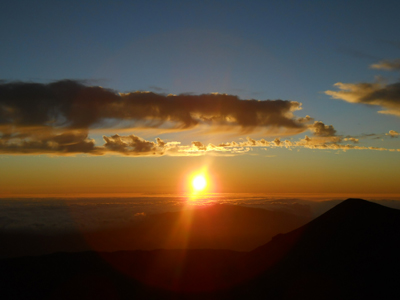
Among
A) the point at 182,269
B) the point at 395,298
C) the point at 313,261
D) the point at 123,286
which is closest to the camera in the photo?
the point at 395,298

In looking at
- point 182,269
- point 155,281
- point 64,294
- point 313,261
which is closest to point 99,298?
point 64,294

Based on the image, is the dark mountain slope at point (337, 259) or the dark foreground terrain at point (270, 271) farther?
the dark foreground terrain at point (270, 271)

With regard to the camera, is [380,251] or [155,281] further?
[155,281]

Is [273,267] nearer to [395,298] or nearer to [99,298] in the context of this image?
[395,298]

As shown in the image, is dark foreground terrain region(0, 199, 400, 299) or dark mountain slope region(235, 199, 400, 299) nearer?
dark mountain slope region(235, 199, 400, 299)

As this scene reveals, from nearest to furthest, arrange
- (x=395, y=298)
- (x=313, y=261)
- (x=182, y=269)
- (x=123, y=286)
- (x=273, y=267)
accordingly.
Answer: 1. (x=395, y=298)
2. (x=313, y=261)
3. (x=273, y=267)
4. (x=123, y=286)
5. (x=182, y=269)

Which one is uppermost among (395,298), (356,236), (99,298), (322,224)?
(322,224)

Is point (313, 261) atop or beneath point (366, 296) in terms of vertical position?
atop

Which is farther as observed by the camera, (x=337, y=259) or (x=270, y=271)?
(x=270, y=271)
